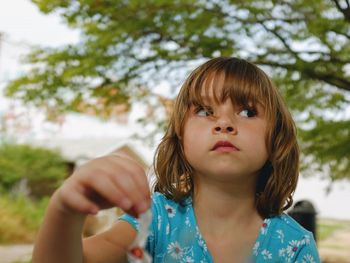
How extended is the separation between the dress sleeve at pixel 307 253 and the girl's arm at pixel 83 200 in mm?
704

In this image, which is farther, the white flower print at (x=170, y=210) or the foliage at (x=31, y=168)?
the foliage at (x=31, y=168)

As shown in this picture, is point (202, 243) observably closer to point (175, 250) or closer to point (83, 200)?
point (175, 250)

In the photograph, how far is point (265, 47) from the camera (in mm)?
4969

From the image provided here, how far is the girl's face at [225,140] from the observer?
119cm

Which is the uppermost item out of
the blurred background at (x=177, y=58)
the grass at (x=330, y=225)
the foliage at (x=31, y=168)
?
the blurred background at (x=177, y=58)

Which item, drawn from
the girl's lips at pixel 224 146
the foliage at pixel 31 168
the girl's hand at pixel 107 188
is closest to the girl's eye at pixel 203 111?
the girl's lips at pixel 224 146

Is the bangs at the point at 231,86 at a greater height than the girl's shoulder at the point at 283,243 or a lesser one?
greater

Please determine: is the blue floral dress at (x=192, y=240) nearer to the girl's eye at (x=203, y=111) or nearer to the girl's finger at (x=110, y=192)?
the girl's eye at (x=203, y=111)

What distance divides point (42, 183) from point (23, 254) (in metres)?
5.67

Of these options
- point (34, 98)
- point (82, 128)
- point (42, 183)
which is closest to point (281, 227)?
point (34, 98)

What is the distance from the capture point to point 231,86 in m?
1.31

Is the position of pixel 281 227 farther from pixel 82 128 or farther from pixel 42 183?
pixel 82 128

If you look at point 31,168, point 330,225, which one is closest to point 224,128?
point 31,168

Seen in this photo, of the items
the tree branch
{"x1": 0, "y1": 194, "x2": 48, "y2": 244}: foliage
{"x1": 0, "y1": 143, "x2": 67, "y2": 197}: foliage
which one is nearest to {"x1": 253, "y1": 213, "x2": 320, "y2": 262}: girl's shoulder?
the tree branch
